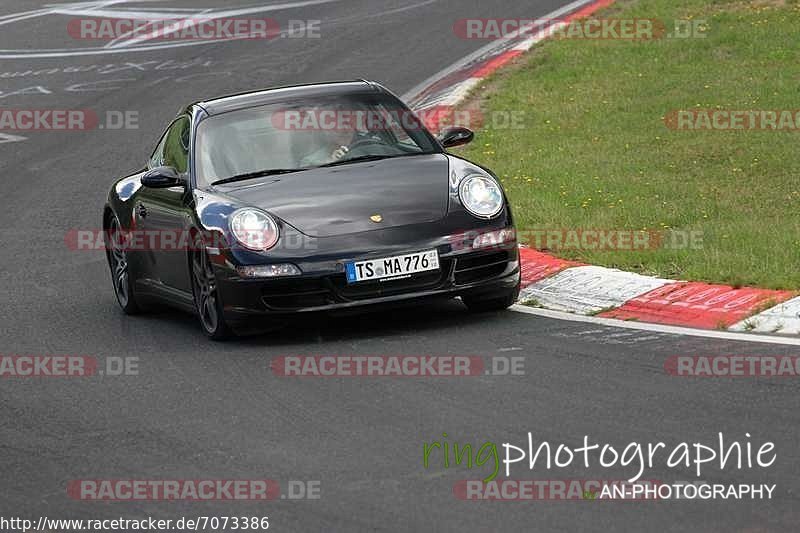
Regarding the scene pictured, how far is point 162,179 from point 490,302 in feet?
7.12

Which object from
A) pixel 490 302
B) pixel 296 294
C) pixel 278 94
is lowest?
pixel 490 302

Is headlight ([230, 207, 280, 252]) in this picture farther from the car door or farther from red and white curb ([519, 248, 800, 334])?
red and white curb ([519, 248, 800, 334])

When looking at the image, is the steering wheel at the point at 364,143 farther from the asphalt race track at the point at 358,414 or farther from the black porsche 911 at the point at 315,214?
the asphalt race track at the point at 358,414

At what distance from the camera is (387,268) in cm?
935

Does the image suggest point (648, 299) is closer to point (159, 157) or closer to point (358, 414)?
point (358, 414)

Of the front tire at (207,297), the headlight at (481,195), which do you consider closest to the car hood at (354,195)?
the headlight at (481,195)

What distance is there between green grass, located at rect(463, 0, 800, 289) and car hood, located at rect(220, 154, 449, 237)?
1577mm

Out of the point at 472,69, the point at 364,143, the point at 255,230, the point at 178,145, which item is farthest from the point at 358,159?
the point at 472,69

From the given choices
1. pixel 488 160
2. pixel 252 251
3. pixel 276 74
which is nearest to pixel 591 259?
pixel 252 251

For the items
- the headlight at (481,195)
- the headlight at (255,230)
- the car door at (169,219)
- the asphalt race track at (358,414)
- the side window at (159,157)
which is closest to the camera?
the asphalt race track at (358,414)

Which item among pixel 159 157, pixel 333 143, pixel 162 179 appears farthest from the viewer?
pixel 159 157

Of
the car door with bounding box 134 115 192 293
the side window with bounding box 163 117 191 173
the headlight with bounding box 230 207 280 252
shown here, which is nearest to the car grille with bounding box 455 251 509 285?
the headlight with bounding box 230 207 280 252

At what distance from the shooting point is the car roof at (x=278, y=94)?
35.5 feet

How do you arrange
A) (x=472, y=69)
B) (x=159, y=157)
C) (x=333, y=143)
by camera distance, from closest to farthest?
(x=333, y=143)
(x=159, y=157)
(x=472, y=69)
